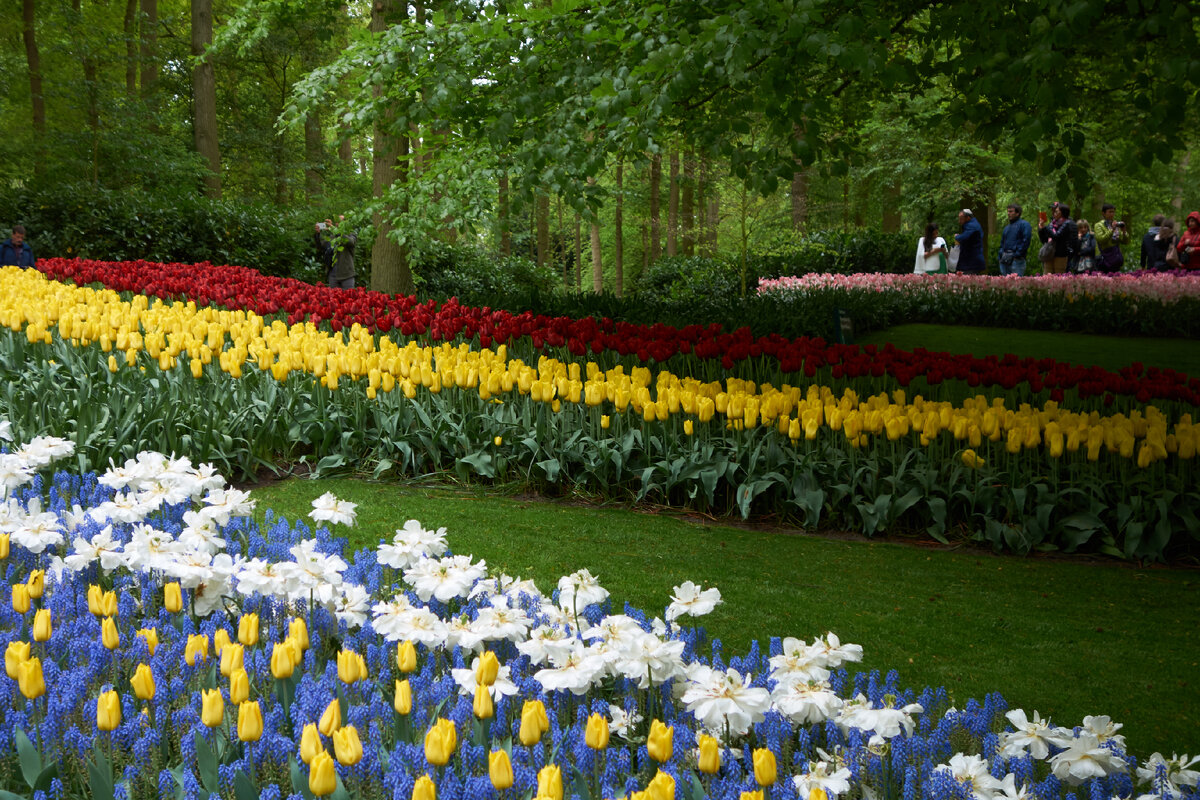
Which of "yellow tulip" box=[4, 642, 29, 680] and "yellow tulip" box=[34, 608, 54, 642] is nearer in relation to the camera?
"yellow tulip" box=[4, 642, 29, 680]

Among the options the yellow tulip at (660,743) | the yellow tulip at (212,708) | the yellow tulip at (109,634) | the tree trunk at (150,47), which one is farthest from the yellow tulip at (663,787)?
the tree trunk at (150,47)

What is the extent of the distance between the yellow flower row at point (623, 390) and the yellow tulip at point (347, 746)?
3.73m

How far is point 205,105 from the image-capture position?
21922 mm

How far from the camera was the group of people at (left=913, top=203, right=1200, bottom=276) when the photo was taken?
16.5m

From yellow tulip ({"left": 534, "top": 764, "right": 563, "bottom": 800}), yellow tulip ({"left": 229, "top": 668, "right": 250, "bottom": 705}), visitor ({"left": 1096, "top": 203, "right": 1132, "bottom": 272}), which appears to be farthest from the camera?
visitor ({"left": 1096, "top": 203, "right": 1132, "bottom": 272})

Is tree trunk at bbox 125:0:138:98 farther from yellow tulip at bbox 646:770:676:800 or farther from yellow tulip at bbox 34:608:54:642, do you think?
yellow tulip at bbox 646:770:676:800

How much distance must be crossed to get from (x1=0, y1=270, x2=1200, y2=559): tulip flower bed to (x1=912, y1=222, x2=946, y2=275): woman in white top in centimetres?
1058

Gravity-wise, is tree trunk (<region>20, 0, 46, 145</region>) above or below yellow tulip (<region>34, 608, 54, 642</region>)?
above

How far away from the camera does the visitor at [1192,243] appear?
16.3m

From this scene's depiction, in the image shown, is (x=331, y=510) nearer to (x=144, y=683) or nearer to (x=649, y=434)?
(x=144, y=683)

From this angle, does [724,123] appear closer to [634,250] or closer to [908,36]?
[908,36]

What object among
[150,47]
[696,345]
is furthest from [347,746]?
[150,47]

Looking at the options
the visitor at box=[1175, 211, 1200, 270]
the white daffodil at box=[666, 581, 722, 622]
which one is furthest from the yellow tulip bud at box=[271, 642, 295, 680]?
the visitor at box=[1175, 211, 1200, 270]

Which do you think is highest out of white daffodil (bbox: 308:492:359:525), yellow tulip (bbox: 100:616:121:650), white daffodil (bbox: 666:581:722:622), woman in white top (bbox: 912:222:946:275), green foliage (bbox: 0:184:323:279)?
green foliage (bbox: 0:184:323:279)
